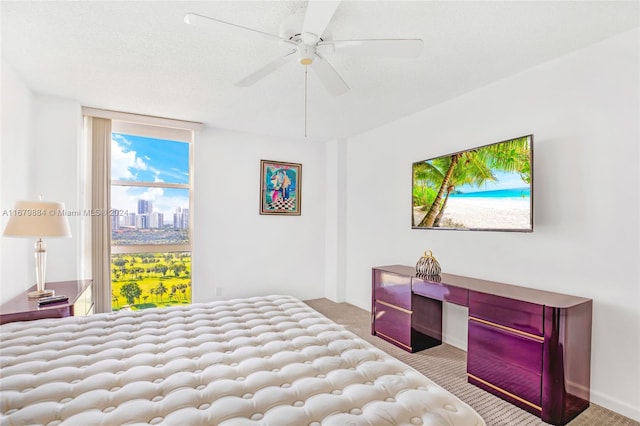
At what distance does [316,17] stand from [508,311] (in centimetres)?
223

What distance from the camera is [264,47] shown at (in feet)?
7.69

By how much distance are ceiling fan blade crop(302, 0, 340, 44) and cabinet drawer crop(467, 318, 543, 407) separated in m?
2.29

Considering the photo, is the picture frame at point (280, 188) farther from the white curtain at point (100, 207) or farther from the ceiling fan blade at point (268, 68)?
the ceiling fan blade at point (268, 68)

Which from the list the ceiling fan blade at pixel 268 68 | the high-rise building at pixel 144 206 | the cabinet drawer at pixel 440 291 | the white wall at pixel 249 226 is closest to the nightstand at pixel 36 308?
the high-rise building at pixel 144 206

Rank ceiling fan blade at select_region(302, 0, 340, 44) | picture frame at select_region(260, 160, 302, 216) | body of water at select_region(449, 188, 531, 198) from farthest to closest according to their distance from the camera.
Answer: picture frame at select_region(260, 160, 302, 216) < body of water at select_region(449, 188, 531, 198) < ceiling fan blade at select_region(302, 0, 340, 44)

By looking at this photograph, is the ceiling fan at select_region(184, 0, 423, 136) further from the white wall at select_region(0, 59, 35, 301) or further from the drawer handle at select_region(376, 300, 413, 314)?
the drawer handle at select_region(376, 300, 413, 314)

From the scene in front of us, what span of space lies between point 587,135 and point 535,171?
15.7 inches

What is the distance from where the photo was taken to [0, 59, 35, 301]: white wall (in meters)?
2.54

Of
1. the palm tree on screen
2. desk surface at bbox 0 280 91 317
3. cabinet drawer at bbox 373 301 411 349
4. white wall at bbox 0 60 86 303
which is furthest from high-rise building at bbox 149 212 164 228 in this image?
the palm tree on screen

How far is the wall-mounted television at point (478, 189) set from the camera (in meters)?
2.49

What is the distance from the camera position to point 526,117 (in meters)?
2.66

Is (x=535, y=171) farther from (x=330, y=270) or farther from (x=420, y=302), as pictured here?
(x=330, y=270)

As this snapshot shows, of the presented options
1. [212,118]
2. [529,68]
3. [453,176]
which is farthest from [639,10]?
[212,118]

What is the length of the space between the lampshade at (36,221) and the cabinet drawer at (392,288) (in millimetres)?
2899
